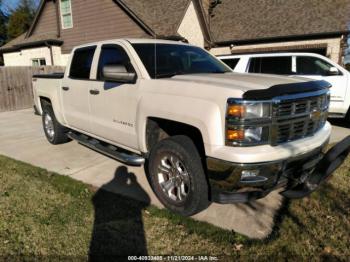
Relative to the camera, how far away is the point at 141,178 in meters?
4.64

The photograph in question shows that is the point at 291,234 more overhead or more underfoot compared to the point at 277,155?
more underfoot

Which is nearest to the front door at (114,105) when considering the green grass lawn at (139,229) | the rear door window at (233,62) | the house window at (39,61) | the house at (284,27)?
the green grass lawn at (139,229)

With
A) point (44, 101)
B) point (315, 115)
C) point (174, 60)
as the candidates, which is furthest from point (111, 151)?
point (44, 101)

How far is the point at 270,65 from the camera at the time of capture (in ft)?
28.6

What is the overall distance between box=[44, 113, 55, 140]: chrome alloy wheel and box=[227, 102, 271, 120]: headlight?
4.77 m

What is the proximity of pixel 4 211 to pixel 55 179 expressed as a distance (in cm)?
99

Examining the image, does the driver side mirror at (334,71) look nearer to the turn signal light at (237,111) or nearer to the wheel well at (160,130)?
the wheel well at (160,130)

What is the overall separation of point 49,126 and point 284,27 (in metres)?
13.0

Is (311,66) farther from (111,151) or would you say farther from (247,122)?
(247,122)

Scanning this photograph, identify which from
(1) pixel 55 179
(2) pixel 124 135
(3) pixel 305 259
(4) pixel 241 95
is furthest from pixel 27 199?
(3) pixel 305 259

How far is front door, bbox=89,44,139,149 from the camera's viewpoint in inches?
155

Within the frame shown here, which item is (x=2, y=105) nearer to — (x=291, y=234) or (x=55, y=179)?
(x=55, y=179)

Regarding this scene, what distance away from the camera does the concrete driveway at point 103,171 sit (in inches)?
135

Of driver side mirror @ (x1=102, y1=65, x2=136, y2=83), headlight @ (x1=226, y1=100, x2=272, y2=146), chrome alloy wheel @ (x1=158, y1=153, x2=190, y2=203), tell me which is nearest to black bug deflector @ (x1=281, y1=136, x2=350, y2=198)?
headlight @ (x1=226, y1=100, x2=272, y2=146)
